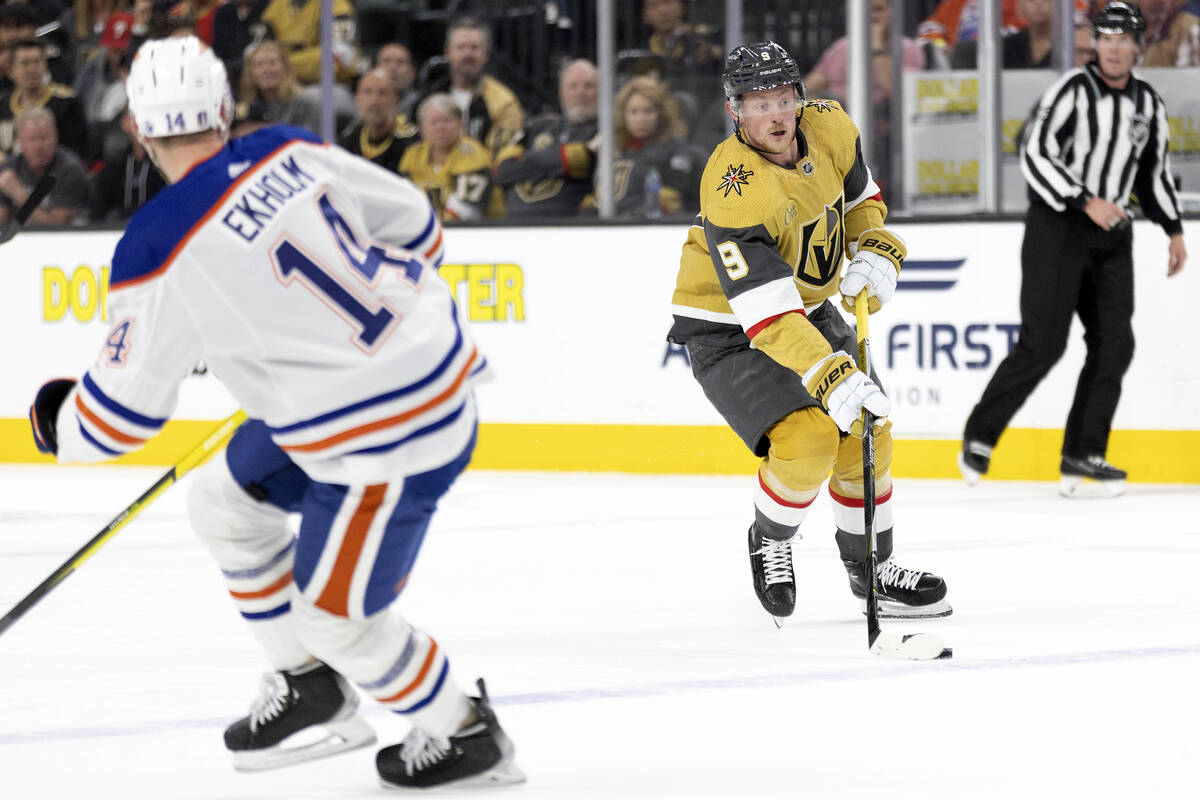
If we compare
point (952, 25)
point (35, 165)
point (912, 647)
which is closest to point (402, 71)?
point (35, 165)

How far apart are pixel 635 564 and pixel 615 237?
87.6 inches

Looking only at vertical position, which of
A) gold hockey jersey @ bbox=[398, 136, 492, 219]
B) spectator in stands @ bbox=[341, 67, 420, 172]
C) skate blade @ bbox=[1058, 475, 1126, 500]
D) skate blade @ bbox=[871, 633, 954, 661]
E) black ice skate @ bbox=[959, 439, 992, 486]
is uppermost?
spectator in stands @ bbox=[341, 67, 420, 172]

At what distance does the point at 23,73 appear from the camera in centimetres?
794

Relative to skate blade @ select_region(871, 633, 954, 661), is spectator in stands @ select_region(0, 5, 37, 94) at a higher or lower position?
higher

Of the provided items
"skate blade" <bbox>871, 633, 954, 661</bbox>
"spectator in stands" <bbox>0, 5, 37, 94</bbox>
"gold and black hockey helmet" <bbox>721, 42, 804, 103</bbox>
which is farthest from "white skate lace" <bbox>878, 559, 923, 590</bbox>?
"spectator in stands" <bbox>0, 5, 37, 94</bbox>

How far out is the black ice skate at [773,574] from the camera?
12.5ft

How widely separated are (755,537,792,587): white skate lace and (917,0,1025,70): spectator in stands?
3020 millimetres

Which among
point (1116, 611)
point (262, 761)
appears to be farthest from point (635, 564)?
point (262, 761)

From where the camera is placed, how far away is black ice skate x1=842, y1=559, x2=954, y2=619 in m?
3.87

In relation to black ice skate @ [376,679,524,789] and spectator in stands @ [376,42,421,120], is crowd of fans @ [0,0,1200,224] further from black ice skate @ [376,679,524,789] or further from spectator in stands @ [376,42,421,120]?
black ice skate @ [376,679,524,789]

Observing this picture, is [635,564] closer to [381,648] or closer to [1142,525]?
[1142,525]

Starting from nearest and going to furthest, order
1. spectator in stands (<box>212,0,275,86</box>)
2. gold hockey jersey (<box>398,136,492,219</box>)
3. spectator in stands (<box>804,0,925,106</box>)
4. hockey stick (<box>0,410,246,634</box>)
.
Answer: hockey stick (<box>0,410,246,634</box>) < spectator in stands (<box>804,0,925,106</box>) < gold hockey jersey (<box>398,136,492,219</box>) < spectator in stands (<box>212,0,275,86</box>)

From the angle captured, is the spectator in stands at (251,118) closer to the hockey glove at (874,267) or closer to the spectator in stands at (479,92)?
the spectator in stands at (479,92)

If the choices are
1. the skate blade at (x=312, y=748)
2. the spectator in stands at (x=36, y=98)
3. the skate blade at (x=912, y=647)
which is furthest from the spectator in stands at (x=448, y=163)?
the skate blade at (x=312, y=748)
